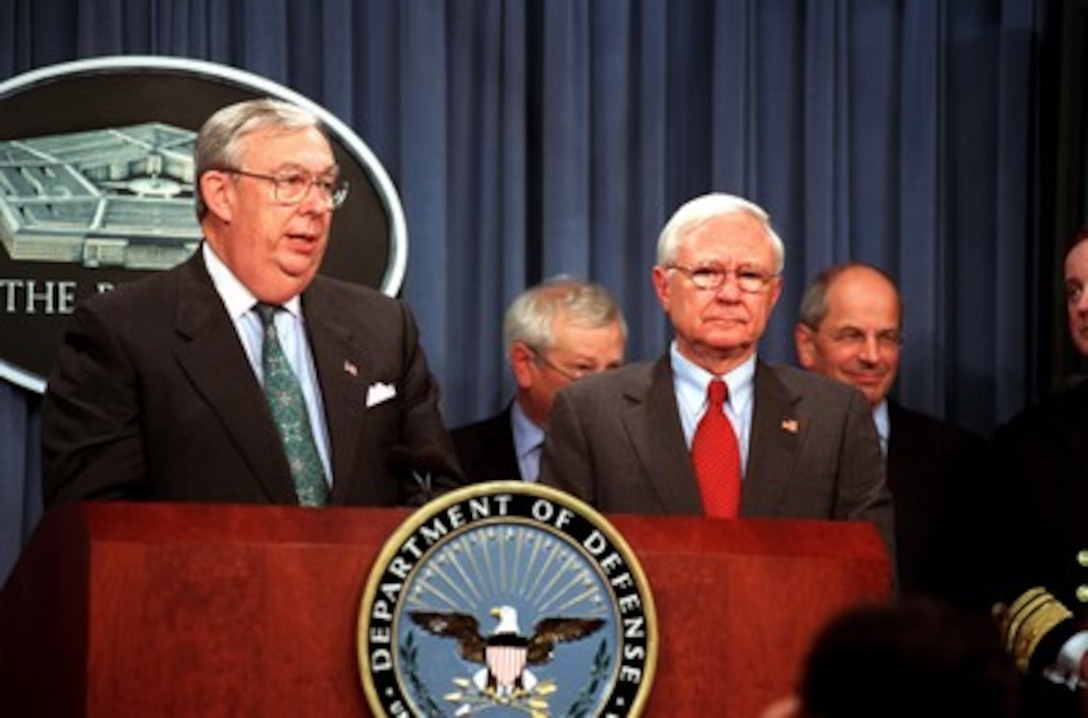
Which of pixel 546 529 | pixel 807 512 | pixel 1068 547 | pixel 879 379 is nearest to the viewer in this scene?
pixel 546 529

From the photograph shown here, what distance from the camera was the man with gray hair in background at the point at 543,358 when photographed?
536 cm

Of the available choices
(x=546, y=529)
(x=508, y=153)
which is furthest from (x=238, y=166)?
(x=508, y=153)

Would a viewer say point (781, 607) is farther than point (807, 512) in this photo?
No

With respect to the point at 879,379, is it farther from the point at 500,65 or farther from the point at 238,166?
the point at 238,166

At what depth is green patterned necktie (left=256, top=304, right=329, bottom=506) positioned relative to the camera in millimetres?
3471

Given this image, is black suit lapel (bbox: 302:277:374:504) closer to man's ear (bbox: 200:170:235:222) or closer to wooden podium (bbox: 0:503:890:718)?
man's ear (bbox: 200:170:235:222)

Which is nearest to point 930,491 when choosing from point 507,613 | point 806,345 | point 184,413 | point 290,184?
point 806,345

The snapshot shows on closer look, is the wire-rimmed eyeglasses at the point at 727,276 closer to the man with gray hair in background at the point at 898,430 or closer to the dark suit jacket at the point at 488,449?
the man with gray hair in background at the point at 898,430

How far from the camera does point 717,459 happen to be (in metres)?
3.74

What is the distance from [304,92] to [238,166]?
1.86 meters

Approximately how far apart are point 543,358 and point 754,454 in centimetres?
176

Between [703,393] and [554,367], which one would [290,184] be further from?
[554,367]

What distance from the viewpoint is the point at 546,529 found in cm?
301

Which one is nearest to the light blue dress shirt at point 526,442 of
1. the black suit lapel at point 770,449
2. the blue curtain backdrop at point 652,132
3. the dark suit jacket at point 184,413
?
the blue curtain backdrop at point 652,132
